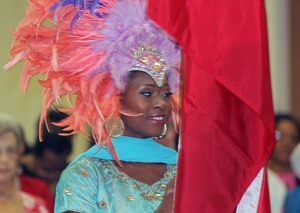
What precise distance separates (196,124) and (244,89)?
0.71ft

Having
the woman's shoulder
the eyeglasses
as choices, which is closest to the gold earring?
the woman's shoulder

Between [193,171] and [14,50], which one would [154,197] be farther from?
[14,50]

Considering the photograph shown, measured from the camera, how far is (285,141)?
771cm

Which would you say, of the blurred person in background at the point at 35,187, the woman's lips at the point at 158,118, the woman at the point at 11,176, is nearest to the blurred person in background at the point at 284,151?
the blurred person in background at the point at 35,187

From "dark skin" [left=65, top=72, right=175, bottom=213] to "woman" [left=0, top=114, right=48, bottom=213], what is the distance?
75.3 inches

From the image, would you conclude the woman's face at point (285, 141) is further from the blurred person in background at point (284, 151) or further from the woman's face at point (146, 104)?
the woman's face at point (146, 104)

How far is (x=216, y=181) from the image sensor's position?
4.15 metres

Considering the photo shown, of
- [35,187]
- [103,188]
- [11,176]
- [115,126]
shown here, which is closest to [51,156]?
[35,187]

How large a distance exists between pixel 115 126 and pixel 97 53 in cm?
29

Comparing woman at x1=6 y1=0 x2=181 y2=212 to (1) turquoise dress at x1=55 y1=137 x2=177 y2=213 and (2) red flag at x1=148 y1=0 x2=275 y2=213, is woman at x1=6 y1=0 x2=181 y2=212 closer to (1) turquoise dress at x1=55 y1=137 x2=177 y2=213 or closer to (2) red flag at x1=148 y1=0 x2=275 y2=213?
(1) turquoise dress at x1=55 y1=137 x2=177 y2=213

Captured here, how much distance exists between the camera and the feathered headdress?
445 cm

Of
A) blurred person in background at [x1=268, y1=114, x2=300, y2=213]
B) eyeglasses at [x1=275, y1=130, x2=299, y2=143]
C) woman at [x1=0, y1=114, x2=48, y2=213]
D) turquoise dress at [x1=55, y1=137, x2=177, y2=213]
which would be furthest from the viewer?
eyeglasses at [x1=275, y1=130, x2=299, y2=143]

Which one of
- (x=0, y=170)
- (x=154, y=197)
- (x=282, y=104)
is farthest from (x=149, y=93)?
(x=282, y=104)

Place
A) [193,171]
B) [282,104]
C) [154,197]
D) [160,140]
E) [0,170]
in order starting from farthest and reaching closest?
[282,104] < [0,170] < [160,140] < [154,197] < [193,171]
